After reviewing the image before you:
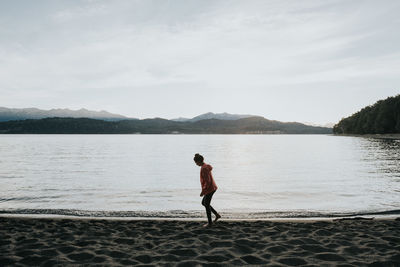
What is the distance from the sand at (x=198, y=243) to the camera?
762cm

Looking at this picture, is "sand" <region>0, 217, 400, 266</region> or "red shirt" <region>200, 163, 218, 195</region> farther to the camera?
"red shirt" <region>200, 163, 218, 195</region>

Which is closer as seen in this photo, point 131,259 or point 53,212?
point 131,259

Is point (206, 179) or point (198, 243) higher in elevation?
point (206, 179)

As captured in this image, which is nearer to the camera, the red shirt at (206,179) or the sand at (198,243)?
the sand at (198,243)

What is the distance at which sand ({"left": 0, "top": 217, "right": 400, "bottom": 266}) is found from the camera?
25.0ft

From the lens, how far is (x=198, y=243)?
919cm

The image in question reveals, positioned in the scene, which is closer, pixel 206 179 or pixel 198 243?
pixel 198 243

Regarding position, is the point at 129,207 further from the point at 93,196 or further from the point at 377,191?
the point at 377,191

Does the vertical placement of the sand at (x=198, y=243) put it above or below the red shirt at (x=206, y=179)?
below

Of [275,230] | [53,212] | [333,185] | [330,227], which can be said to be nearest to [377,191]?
[333,185]

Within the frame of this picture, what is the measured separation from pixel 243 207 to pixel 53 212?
9722 millimetres

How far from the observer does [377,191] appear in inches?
856

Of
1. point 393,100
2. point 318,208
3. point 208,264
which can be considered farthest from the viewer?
point 393,100

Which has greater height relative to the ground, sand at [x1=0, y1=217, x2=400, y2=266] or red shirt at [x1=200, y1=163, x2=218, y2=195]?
red shirt at [x1=200, y1=163, x2=218, y2=195]
